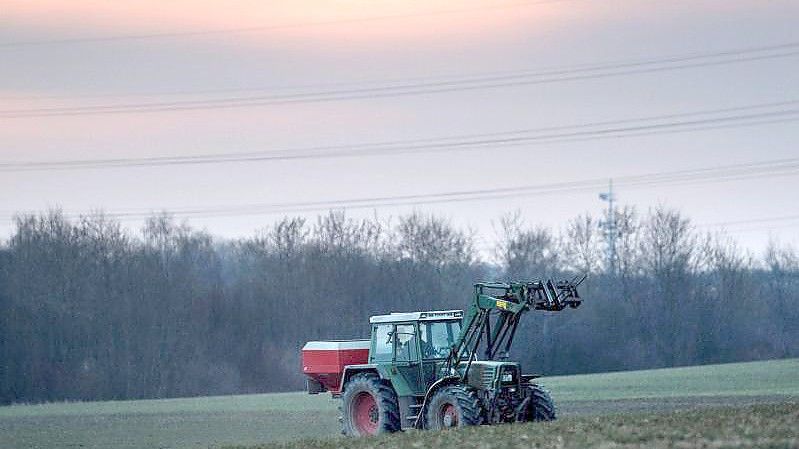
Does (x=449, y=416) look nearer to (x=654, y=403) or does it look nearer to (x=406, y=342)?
(x=406, y=342)

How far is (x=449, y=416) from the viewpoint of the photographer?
87.9 feet

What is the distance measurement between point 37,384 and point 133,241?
1217 cm

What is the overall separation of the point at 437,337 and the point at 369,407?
92.6 inches

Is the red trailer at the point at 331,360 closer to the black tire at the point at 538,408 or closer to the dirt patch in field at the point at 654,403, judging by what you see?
the black tire at the point at 538,408

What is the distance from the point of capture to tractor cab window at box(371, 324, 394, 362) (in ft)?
93.7

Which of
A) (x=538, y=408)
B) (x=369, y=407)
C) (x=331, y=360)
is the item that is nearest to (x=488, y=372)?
(x=538, y=408)

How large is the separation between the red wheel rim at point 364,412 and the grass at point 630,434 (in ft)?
8.70

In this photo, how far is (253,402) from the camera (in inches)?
2132

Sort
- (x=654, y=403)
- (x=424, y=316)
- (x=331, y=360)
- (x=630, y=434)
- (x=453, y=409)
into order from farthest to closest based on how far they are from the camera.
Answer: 1. (x=654, y=403)
2. (x=331, y=360)
3. (x=424, y=316)
4. (x=453, y=409)
5. (x=630, y=434)

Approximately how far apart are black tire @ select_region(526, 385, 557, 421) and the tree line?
46.1m

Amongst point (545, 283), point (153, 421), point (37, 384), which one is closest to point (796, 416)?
point (545, 283)

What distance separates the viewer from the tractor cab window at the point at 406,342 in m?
28.2

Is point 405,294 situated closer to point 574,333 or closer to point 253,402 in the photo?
point 574,333

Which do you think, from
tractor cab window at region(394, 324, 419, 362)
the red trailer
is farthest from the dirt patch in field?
tractor cab window at region(394, 324, 419, 362)
